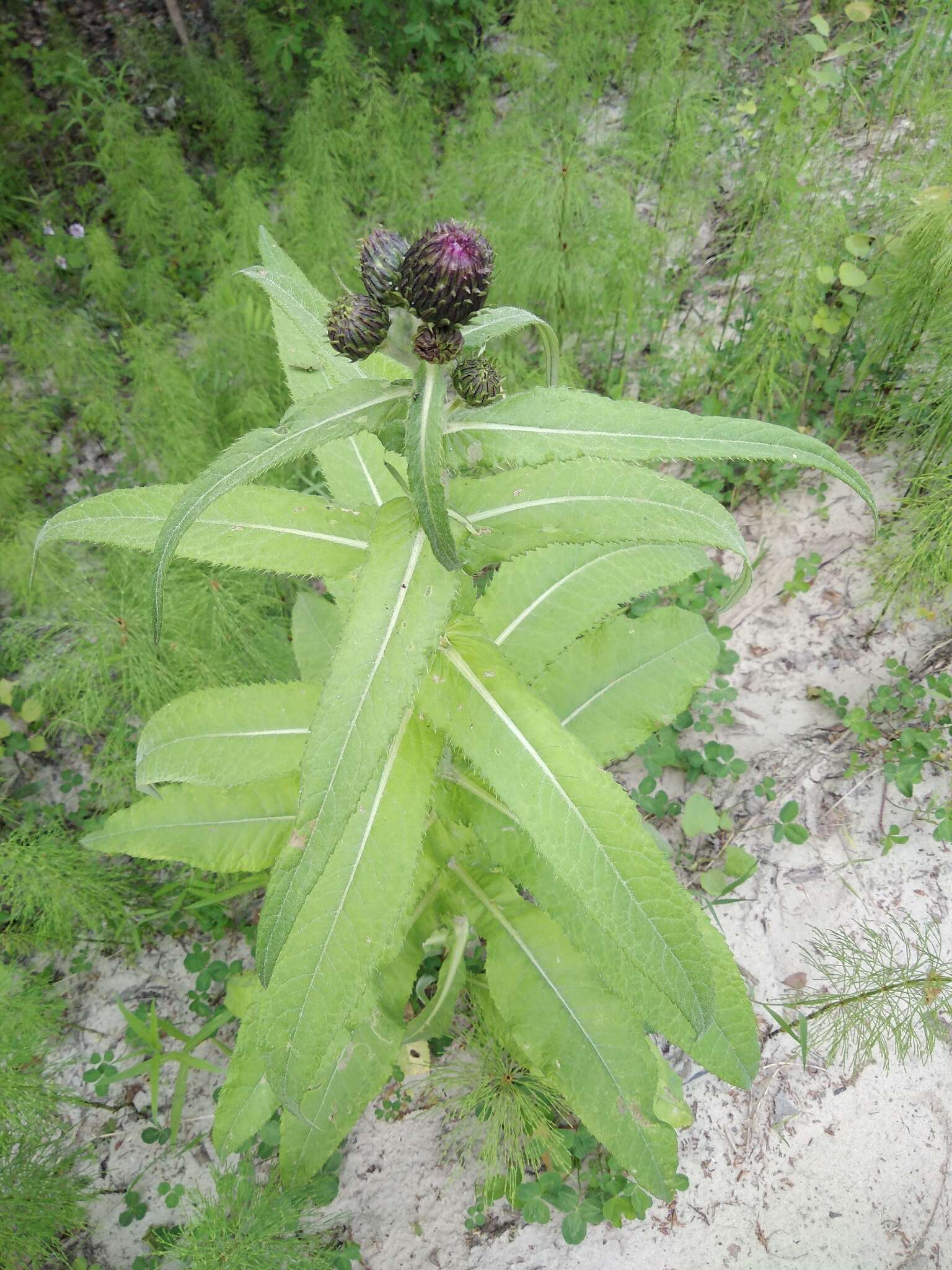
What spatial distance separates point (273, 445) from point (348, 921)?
38.5 inches

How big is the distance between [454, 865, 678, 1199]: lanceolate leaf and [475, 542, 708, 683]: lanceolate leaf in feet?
2.56

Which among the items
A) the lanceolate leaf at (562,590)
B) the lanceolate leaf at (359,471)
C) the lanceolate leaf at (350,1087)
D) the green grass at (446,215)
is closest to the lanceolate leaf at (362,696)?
the lanceolate leaf at (359,471)

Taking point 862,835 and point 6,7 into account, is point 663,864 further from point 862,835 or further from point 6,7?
point 6,7

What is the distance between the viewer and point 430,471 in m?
1.09

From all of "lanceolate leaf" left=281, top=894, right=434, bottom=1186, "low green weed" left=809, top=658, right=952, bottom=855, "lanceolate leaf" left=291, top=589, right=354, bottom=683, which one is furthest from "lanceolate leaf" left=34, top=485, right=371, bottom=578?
"low green weed" left=809, top=658, right=952, bottom=855

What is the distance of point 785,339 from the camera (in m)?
3.46

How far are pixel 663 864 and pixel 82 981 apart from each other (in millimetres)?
2962

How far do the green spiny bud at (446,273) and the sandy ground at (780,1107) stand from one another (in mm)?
2340

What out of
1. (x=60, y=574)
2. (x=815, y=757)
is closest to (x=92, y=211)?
(x=60, y=574)

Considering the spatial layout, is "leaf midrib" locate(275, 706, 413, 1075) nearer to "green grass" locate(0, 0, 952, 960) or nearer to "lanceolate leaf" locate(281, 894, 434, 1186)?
"lanceolate leaf" locate(281, 894, 434, 1186)

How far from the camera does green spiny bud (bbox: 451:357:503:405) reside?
132 centimetres

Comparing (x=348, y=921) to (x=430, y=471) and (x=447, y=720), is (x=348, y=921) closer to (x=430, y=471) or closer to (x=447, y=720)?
(x=447, y=720)

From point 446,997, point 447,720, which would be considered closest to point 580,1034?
point 446,997

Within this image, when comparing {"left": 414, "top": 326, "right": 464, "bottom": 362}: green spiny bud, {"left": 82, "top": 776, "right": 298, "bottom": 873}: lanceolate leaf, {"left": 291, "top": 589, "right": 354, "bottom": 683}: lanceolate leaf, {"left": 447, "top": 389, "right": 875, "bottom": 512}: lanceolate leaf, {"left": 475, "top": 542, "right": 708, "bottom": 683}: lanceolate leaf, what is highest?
{"left": 414, "top": 326, "right": 464, "bottom": 362}: green spiny bud
